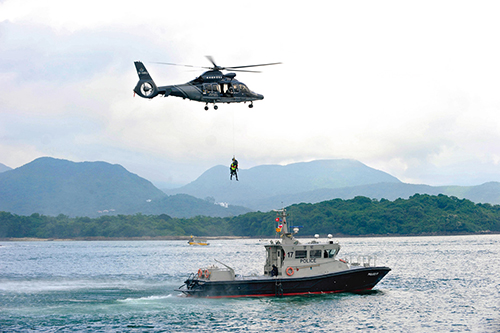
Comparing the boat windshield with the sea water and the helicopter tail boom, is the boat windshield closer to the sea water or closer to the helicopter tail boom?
the sea water

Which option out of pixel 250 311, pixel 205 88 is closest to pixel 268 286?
pixel 250 311

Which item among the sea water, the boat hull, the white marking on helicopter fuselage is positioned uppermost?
the white marking on helicopter fuselage

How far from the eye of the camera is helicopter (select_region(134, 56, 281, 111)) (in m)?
36.5

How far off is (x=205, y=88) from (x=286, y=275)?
14560 millimetres

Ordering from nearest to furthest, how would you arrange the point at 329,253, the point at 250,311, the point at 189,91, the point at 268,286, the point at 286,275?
1. the point at 250,311
2. the point at 268,286
3. the point at 286,275
4. the point at 329,253
5. the point at 189,91

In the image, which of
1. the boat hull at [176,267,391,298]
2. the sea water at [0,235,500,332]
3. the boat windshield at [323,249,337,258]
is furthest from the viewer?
the boat windshield at [323,249,337,258]

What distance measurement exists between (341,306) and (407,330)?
19.4 ft

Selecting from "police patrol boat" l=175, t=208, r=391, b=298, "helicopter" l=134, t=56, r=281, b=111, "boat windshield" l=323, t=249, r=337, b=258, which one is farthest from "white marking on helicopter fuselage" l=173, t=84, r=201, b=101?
"boat windshield" l=323, t=249, r=337, b=258

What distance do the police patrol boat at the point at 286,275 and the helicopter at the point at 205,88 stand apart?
9.96m

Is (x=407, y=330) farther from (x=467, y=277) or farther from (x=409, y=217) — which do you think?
(x=409, y=217)

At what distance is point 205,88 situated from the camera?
37.3 m

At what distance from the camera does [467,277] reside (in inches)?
2048

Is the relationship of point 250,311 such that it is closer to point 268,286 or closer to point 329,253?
point 268,286

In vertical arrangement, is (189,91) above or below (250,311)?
above
